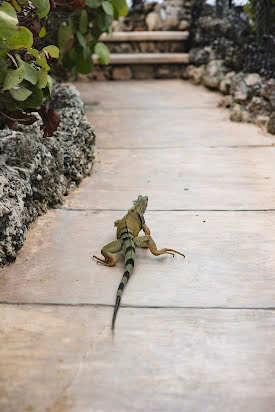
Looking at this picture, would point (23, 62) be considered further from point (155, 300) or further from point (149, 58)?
point (149, 58)

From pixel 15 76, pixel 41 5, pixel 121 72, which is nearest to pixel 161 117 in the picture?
pixel 121 72

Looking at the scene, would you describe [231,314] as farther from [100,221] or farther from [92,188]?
[92,188]

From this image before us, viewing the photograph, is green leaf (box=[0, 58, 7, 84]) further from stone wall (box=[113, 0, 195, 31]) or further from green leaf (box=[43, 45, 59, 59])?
stone wall (box=[113, 0, 195, 31])

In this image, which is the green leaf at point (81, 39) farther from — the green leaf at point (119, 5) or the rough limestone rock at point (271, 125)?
the rough limestone rock at point (271, 125)

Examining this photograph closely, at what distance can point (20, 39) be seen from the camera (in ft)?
6.52

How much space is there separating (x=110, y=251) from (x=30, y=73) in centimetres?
95

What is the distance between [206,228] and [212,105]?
10.0 ft

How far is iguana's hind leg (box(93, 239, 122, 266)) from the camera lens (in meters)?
2.27

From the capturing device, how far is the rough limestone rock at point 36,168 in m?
2.34

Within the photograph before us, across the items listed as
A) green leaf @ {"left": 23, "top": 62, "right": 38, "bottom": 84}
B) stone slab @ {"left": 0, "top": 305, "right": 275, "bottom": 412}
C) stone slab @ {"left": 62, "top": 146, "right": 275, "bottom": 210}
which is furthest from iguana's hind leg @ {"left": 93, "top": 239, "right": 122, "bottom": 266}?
green leaf @ {"left": 23, "top": 62, "right": 38, "bottom": 84}

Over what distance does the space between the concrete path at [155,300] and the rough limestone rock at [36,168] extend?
98 millimetres

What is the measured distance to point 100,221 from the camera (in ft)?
9.04

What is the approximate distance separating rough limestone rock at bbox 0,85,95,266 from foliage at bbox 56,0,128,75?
18.5 inches

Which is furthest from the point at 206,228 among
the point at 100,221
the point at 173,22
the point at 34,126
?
the point at 173,22
